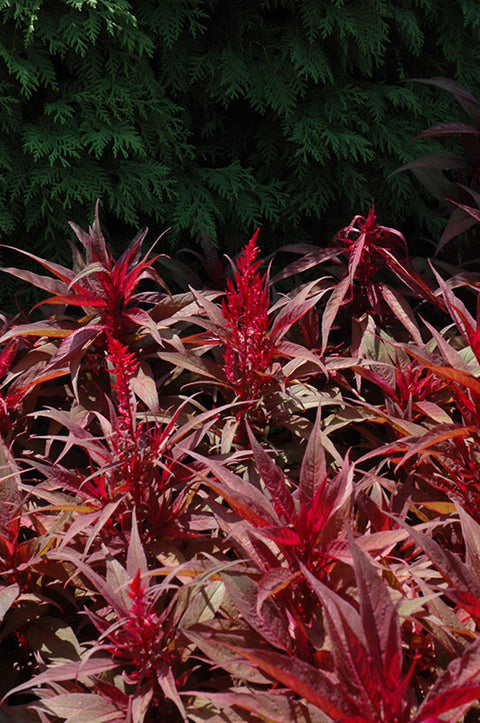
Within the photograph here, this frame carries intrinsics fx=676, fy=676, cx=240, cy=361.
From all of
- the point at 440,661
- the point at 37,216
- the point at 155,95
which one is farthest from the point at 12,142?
the point at 440,661

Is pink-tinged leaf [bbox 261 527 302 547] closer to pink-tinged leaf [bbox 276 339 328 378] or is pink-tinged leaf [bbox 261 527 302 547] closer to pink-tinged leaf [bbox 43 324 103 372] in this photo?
pink-tinged leaf [bbox 276 339 328 378]

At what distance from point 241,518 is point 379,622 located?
1.30 feet

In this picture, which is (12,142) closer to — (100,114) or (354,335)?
(100,114)

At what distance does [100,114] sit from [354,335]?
1.19m

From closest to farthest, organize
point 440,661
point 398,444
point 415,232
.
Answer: point 440,661, point 398,444, point 415,232

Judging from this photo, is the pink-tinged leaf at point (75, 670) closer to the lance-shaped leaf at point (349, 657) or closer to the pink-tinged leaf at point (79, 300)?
the lance-shaped leaf at point (349, 657)

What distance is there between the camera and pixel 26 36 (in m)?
2.18

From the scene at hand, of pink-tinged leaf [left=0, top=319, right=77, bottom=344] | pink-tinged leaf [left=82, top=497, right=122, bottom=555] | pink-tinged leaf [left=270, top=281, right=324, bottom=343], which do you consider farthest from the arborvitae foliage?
pink-tinged leaf [left=82, top=497, right=122, bottom=555]

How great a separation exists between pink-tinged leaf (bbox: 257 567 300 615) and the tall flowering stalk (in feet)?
2.04

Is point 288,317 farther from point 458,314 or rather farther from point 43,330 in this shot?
point 43,330

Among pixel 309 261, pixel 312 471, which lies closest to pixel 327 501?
pixel 312 471

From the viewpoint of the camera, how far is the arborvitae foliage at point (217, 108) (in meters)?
2.35

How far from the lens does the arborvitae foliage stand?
235cm

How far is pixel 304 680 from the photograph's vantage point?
1074 mm
